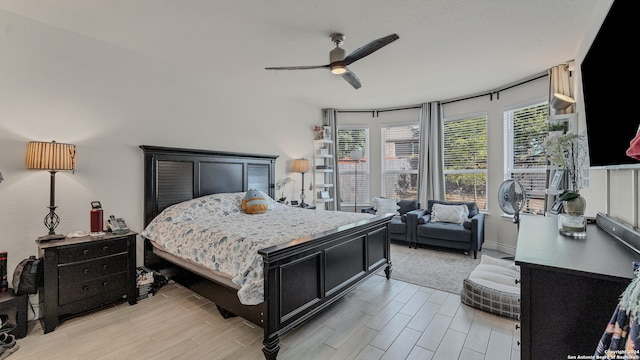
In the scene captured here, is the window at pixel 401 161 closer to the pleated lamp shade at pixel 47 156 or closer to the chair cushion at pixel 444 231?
the chair cushion at pixel 444 231

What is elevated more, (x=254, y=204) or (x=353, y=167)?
(x=353, y=167)

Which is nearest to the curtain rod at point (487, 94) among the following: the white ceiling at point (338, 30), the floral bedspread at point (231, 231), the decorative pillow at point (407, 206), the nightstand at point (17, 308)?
the white ceiling at point (338, 30)

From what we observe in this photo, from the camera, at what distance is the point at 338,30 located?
2650 mm

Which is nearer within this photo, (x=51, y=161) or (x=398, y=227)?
(x=51, y=161)

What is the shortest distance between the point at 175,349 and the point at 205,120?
2.90 metres

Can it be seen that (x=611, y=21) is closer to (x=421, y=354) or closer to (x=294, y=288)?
(x=421, y=354)

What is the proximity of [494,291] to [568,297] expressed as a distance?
5.41 ft

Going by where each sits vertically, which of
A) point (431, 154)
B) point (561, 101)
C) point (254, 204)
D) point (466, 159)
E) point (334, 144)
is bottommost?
point (254, 204)

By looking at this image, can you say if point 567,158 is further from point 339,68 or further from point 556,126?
point 339,68

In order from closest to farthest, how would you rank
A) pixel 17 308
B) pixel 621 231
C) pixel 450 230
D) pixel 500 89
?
pixel 621 231 → pixel 17 308 → pixel 450 230 → pixel 500 89

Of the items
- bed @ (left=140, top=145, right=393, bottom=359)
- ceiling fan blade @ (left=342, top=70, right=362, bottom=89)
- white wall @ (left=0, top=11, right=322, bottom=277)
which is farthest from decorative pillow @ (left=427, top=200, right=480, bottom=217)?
white wall @ (left=0, top=11, right=322, bottom=277)

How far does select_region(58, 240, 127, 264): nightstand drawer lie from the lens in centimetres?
238

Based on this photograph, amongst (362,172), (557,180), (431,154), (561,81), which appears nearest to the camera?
(557,180)

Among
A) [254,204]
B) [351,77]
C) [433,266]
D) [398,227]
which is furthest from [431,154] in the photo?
[254,204]
